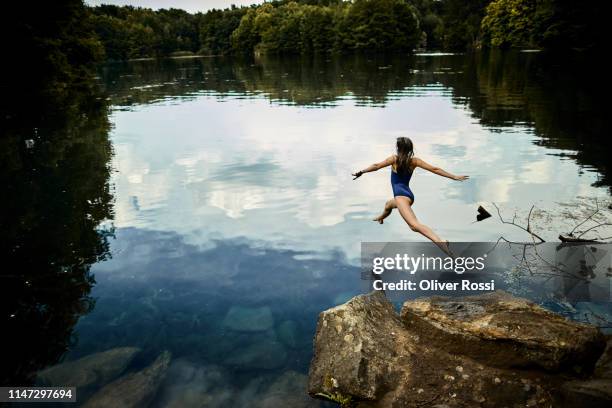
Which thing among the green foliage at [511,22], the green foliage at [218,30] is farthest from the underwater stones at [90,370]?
the green foliage at [218,30]

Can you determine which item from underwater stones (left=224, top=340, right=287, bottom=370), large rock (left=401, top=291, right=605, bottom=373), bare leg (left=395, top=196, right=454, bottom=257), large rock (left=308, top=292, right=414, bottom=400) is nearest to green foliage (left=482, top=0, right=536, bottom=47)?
bare leg (left=395, top=196, right=454, bottom=257)

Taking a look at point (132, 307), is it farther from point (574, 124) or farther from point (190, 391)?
point (574, 124)

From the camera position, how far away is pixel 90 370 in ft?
18.9

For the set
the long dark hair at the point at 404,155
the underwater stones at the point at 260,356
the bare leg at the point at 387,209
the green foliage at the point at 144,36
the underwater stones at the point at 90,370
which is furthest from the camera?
the green foliage at the point at 144,36

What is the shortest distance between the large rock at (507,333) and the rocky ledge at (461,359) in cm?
1

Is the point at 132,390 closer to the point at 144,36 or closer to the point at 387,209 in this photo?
the point at 387,209

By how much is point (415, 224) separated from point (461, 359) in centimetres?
295

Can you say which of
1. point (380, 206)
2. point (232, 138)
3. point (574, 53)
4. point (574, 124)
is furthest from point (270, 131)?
point (574, 53)

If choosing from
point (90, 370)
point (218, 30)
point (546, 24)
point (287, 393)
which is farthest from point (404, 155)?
point (218, 30)

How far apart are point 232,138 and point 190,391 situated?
52.1 feet

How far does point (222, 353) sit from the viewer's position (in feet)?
20.0

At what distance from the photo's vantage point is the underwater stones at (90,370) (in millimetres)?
5555

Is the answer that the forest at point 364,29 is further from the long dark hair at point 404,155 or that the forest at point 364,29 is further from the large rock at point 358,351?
the large rock at point 358,351

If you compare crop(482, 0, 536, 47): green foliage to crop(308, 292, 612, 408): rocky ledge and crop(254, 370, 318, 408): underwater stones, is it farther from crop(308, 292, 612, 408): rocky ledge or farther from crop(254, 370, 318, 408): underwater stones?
crop(254, 370, 318, 408): underwater stones
